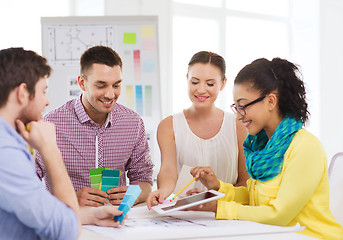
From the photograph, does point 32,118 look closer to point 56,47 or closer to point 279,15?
point 56,47

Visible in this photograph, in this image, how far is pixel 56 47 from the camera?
312 cm

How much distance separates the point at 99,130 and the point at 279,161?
1.02 m

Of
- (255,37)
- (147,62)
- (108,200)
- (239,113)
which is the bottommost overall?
(108,200)

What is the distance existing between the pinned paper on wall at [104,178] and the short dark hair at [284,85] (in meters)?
0.60

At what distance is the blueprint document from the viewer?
105 centimetres

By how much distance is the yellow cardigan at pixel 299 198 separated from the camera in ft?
4.00

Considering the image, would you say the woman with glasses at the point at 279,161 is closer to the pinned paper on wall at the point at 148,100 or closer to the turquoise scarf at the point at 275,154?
the turquoise scarf at the point at 275,154

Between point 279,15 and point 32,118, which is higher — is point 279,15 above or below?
above

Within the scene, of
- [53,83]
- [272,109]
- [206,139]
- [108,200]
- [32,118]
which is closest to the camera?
[32,118]

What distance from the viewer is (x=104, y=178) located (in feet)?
4.91

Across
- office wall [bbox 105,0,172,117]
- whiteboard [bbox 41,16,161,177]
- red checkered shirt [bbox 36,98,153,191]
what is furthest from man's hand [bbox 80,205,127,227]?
office wall [bbox 105,0,172,117]

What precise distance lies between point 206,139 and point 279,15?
304cm

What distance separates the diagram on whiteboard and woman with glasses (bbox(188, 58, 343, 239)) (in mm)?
1941

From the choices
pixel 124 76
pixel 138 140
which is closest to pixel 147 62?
pixel 124 76
